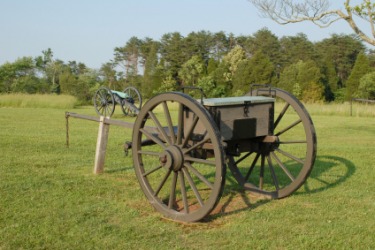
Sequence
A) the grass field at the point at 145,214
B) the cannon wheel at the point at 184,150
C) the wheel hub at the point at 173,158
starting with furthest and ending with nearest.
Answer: the wheel hub at the point at 173,158, the cannon wheel at the point at 184,150, the grass field at the point at 145,214

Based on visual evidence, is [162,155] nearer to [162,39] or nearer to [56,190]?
[56,190]

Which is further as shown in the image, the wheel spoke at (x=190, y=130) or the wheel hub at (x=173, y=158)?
the wheel hub at (x=173, y=158)

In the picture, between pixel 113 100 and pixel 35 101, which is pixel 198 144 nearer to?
pixel 113 100

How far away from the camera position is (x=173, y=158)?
4.41 metres

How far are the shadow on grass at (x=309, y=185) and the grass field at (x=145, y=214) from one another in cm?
1

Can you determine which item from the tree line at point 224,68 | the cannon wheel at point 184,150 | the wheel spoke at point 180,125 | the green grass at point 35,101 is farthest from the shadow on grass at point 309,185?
the tree line at point 224,68

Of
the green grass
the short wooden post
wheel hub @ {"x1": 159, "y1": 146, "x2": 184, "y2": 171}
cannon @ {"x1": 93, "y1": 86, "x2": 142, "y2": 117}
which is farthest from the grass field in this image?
the green grass

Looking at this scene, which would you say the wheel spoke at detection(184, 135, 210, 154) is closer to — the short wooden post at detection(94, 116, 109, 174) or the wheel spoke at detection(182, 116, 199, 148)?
the wheel spoke at detection(182, 116, 199, 148)

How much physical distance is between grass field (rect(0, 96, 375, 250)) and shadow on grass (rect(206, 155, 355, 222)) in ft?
0.04

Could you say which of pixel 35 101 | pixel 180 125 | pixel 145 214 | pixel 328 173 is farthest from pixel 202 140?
pixel 35 101

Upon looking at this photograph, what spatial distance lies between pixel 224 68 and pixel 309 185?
40.0 metres

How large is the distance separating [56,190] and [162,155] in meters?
1.76

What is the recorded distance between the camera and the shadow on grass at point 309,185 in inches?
196

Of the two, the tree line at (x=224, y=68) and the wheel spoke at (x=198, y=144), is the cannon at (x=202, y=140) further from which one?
the tree line at (x=224, y=68)
